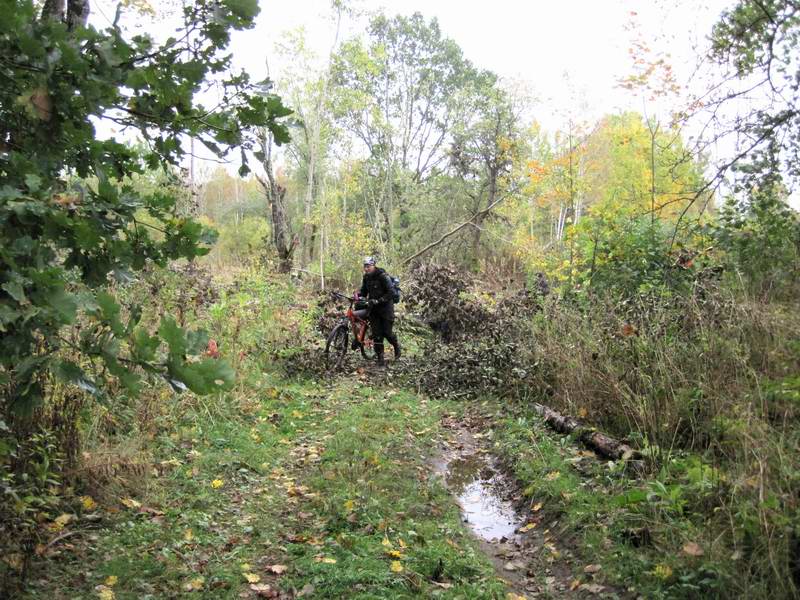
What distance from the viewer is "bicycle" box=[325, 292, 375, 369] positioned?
11.0 metres

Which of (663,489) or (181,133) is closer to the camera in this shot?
(181,133)

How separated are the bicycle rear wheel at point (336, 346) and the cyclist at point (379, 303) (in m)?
0.71

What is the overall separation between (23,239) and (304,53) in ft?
79.3

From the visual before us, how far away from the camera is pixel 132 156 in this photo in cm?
318

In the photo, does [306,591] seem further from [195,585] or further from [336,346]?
[336,346]

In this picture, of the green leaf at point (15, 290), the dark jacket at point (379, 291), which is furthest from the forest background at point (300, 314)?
the dark jacket at point (379, 291)

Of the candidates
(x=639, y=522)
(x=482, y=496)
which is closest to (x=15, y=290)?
(x=639, y=522)

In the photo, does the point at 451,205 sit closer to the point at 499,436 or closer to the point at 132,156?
the point at 499,436

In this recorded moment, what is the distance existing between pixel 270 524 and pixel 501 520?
7.04ft

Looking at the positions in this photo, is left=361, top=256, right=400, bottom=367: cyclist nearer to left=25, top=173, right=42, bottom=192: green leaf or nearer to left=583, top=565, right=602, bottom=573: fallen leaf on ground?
→ left=583, top=565, right=602, bottom=573: fallen leaf on ground

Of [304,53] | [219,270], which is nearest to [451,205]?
[304,53]

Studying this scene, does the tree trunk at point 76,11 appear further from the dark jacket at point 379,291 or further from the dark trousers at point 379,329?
the dark trousers at point 379,329

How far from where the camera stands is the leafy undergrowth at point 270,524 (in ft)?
13.9

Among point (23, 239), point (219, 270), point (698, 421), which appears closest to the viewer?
point (23, 239)
